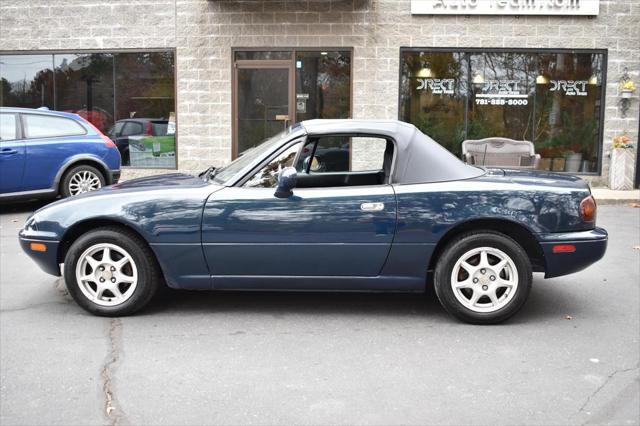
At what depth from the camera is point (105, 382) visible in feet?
13.7

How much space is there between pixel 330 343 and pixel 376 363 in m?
0.47

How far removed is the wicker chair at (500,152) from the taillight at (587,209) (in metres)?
8.10

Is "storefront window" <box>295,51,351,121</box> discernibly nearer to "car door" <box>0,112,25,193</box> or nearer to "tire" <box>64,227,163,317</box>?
"car door" <box>0,112,25,193</box>

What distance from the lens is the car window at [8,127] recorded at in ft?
34.1

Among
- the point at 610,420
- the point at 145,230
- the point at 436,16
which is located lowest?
the point at 610,420

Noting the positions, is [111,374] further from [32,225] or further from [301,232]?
[32,225]

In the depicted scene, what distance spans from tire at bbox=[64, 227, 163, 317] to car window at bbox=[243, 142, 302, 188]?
91 cm

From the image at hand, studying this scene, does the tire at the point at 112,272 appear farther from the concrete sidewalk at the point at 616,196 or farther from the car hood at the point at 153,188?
the concrete sidewalk at the point at 616,196

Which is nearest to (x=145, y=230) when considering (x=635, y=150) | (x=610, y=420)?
(x=610, y=420)

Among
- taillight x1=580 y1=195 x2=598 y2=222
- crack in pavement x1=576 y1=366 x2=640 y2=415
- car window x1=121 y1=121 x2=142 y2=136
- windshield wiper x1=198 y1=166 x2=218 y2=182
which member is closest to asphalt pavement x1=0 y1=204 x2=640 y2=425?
crack in pavement x1=576 y1=366 x2=640 y2=415

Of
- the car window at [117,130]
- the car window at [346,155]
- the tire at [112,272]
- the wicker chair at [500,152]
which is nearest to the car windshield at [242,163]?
the car window at [346,155]

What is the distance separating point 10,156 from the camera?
10273 millimetres

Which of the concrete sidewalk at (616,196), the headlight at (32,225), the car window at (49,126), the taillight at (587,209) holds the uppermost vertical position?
the car window at (49,126)

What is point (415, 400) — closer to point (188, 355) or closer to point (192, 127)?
point (188, 355)
